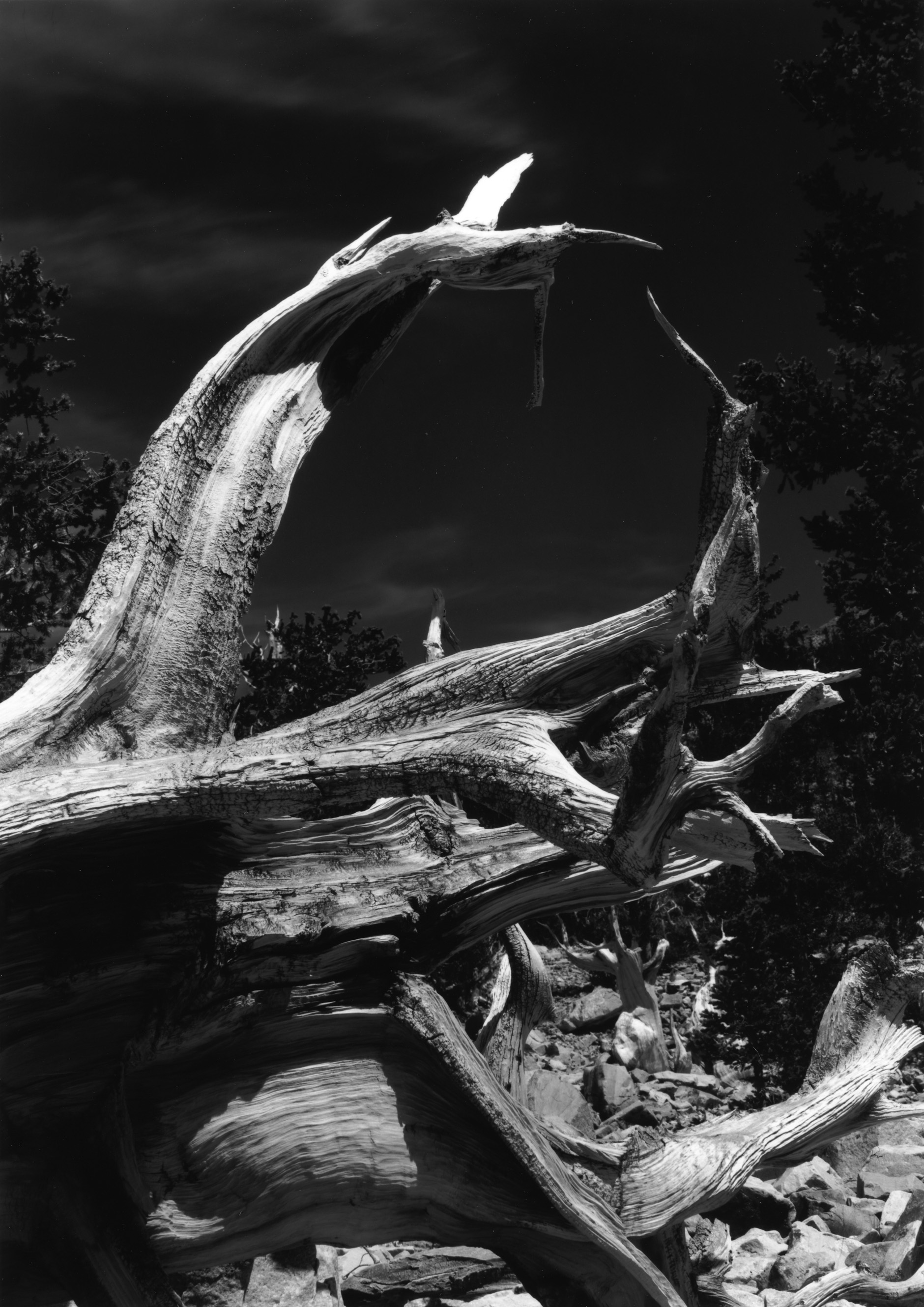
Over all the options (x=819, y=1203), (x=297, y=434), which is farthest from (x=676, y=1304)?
(x=297, y=434)

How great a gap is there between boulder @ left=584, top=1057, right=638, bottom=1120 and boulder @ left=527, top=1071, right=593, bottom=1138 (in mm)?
1233

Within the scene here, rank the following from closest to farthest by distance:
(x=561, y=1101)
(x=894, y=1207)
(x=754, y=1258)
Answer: (x=754, y=1258) < (x=894, y=1207) < (x=561, y=1101)

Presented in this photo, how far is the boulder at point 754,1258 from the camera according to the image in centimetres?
747

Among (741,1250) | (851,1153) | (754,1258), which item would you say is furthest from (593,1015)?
(754,1258)

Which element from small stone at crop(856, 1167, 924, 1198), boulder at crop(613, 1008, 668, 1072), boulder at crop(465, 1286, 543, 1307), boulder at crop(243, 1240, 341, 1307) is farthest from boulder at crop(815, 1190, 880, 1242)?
boulder at crop(613, 1008, 668, 1072)

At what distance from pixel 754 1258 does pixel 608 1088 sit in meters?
6.94

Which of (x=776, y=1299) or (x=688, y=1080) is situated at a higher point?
(x=776, y=1299)

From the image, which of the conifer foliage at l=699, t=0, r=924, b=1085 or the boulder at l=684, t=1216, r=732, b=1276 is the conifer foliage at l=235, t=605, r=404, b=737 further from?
the boulder at l=684, t=1216, r=732, b=1276

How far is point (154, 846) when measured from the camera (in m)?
5.34

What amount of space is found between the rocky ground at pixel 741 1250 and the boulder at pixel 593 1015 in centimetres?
756

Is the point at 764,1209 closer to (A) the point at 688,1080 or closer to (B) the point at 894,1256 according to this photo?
(B) the point at 894,1256

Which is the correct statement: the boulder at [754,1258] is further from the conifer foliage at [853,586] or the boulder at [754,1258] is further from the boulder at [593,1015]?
the boulder at [593,1015]

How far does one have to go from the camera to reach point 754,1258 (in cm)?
774

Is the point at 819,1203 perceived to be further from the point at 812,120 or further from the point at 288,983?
the point at 812,120
